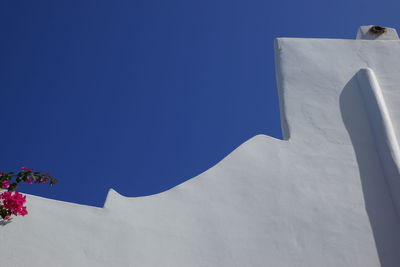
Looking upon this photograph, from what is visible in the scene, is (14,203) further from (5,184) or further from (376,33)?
(376,33)

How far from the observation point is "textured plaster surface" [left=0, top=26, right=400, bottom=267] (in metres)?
2.95

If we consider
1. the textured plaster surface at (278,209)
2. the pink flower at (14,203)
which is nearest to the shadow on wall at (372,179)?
the textured plaster surface at (278,209)

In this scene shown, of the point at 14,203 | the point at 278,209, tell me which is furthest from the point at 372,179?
the point at 14,203

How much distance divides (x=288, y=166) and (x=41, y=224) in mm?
1834

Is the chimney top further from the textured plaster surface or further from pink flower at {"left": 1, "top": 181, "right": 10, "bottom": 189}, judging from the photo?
pink flower at {"left": 1, "top": 181, "right": 10, "bottom": 189}

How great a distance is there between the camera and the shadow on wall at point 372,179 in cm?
343

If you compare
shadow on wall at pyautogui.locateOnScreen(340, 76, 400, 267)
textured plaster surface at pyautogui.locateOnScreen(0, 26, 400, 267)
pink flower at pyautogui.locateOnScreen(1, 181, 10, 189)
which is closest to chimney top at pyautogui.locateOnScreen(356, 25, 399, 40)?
textured plaster surface at pyautogui.locateOnScreen(0, 26, 400, 267)

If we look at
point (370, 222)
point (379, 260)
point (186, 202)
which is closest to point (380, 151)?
point (370, 222)

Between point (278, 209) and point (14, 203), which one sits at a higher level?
point (278, 209)

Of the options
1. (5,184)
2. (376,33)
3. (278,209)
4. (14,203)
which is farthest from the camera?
(376,33)

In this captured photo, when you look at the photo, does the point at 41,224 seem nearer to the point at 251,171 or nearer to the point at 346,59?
the point at 251,171

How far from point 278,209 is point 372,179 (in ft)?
2.82

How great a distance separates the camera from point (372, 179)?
12.3 feet

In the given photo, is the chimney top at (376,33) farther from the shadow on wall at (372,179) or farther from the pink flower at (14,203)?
the pink flower at (14,203)
